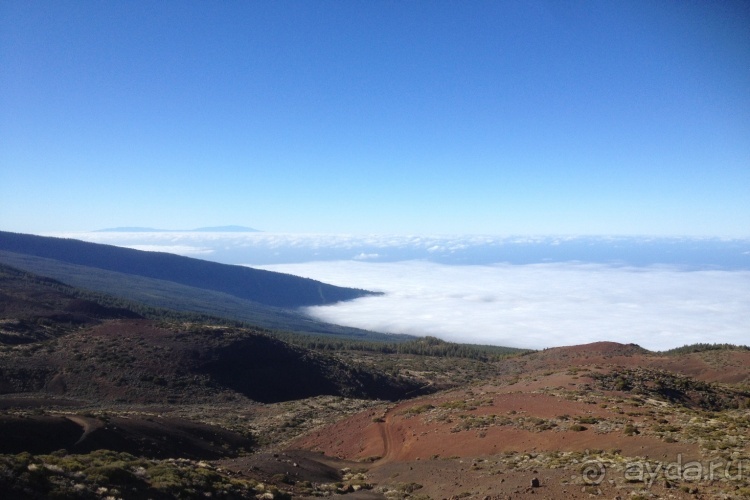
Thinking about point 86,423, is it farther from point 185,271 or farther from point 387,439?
point 185,271

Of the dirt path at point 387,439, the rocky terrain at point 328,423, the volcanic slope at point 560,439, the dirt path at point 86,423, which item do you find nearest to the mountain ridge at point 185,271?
the rocky terrain at point 328,423

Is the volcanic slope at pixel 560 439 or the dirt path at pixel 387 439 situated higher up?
the volcanic slope at pixel 560 439

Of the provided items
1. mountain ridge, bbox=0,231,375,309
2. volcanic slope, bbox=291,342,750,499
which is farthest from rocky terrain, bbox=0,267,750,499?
mountain ridge, bbox=0,231,375,309

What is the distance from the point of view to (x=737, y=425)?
15156 mm

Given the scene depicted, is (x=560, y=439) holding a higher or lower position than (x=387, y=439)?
higher

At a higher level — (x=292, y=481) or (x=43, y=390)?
(x=292, y=481)

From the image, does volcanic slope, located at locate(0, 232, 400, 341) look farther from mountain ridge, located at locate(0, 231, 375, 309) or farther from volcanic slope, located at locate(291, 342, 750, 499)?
volcanic slope, located at locate(291, 342, 750, 499)

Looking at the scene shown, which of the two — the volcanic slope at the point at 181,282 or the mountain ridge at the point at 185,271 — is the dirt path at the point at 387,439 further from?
the mountain ridge at the point at 185,271

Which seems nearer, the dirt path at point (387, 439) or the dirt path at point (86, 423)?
the dirt path at point (86, 423)

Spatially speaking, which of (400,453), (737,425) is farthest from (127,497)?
(737,425)

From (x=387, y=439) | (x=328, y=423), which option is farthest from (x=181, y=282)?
(x=387, y=439)

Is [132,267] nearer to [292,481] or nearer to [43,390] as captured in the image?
[43,390]

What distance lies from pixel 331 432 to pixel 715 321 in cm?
13575

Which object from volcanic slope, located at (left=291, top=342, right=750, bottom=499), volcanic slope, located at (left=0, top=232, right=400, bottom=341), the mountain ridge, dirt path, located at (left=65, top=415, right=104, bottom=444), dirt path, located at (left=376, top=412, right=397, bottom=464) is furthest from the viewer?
the mountain ridge
